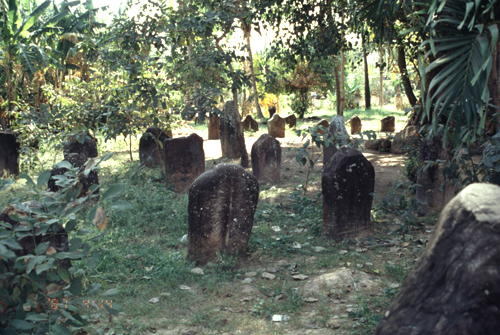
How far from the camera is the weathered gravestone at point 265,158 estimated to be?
9.60 m

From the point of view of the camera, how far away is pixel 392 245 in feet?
19.7

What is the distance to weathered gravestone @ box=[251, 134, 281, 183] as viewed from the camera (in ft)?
31.5

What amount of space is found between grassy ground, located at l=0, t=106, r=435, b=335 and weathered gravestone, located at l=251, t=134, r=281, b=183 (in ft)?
5.64

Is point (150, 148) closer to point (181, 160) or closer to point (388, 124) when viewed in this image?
point (181, 160)

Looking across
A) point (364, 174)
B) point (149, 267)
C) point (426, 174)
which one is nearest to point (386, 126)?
point (426, 174)

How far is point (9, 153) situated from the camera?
10.5m

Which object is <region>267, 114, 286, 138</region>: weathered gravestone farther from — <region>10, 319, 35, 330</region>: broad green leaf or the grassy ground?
<region>10, 319, 35, 330</region>: broad green leaf

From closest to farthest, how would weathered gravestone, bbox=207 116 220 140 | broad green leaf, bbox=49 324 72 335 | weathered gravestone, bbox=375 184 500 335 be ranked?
weathered gravestone, bbox=375 184 500 335
broad green leaf, bbox=49 324 72 335
weathered gravestone, bbox=207 116 220 140

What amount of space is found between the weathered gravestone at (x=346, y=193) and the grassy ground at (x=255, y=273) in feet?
0.71

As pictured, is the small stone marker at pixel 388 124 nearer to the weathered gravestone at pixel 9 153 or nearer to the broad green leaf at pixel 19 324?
the weathered gravestone at pixel 9 153

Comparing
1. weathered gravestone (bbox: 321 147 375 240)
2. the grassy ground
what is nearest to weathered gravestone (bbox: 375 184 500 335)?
the grassy ground

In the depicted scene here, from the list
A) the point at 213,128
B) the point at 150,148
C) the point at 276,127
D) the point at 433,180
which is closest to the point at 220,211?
the point at 433,180

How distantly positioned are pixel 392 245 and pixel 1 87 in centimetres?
1190

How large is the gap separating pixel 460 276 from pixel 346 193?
4.14 metres
